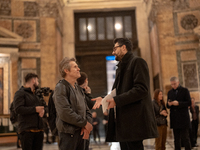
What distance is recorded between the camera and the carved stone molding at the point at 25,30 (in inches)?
464

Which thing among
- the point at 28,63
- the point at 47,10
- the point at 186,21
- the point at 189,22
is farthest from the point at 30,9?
the point at 189,22

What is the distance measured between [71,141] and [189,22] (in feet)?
33.6

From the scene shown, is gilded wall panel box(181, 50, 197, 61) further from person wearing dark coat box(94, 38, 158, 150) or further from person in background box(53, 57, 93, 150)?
person in background box(53, 57, 93, 150)

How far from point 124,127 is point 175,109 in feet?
9.79

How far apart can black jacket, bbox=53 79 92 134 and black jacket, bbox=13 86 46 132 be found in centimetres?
129

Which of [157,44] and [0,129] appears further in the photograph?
[157,44]

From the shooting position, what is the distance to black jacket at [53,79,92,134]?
2660 mm

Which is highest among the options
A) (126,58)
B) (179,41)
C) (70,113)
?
(179,41)

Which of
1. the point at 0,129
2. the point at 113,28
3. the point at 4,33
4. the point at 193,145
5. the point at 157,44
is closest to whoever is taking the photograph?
the point at 193,145

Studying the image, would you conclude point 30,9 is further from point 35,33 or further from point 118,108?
point 118,108

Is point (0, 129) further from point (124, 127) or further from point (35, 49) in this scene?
point (124, 127)

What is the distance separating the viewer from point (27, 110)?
3924 millimetres

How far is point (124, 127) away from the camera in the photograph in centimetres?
281

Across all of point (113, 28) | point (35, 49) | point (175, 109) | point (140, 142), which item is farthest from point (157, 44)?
point (140, 142)
